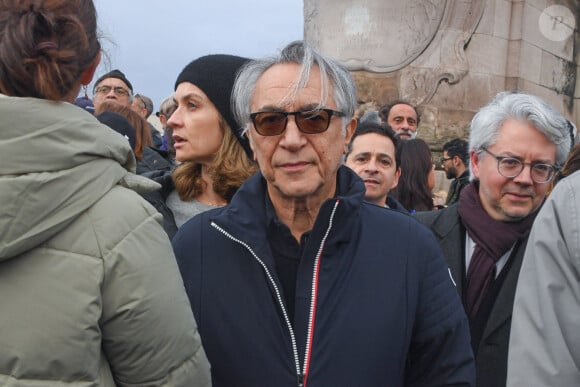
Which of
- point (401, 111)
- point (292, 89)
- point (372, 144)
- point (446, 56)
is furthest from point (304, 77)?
point (446, 56)

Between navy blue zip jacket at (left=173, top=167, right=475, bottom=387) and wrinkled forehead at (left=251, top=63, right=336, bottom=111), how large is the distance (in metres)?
0.26

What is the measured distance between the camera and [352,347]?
1817 millimetres

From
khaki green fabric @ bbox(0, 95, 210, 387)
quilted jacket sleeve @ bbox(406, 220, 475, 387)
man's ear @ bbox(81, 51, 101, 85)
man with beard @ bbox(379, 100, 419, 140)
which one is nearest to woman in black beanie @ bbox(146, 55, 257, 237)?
quilted jacket sleeve @ bbox(406, 220, 475, 387)

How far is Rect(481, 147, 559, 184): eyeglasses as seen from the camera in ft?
9.01

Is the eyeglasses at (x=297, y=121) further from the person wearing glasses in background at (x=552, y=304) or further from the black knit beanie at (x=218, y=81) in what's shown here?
the black knit beanie at (x=218, y=81)

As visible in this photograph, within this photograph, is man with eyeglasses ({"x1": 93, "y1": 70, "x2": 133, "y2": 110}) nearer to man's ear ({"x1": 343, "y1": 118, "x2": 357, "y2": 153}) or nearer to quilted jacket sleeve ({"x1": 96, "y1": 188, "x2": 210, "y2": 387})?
man's ear ({"x1": 343, "y1": 118, "x2": 357, "y2": 153})

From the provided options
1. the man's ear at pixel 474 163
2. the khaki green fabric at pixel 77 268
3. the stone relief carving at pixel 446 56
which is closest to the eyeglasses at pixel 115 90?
the man's ear at pixel 474 163

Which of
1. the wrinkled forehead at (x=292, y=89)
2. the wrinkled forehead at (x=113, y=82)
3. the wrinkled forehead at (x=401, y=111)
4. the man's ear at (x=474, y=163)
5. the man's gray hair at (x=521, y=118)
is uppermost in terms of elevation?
the wrinkled forehead at (x=292, y=89)

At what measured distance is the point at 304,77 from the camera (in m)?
2.00

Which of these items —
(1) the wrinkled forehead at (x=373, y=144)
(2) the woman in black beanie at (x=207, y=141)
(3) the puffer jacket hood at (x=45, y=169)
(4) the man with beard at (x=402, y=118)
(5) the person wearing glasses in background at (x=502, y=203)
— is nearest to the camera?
(3) the puffer jacket hood at (x=45, y=169)

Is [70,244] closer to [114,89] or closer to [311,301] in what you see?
[311,301]

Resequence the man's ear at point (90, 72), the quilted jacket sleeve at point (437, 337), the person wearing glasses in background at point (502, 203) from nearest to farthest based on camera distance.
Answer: the man's ear at point (90, 72) < the quilted jacket sleeve at point (437, 337) < the person wearing glasses in background at point (502, 203)

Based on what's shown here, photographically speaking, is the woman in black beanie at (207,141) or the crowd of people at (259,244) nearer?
the crowd of people at (259,244)

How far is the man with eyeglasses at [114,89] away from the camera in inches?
219
